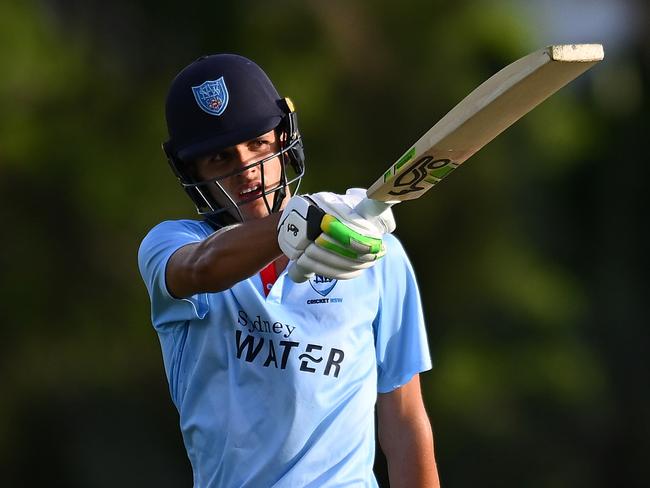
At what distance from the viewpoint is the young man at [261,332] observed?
303cm

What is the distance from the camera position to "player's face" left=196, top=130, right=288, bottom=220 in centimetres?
317

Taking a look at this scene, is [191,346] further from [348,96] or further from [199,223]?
[348,96]

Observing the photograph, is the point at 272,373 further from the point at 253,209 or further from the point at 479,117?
the point at 479,117

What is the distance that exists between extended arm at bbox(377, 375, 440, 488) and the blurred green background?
18.8 feet

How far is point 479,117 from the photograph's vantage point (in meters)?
2.46

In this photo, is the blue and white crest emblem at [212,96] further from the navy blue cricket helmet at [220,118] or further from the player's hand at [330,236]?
the player's hand at [330,236]

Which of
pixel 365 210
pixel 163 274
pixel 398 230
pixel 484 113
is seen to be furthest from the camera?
pixel 398 230

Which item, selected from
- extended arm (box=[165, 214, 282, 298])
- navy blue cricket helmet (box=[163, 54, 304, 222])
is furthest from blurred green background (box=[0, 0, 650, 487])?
extended arm (box=[165, 214, 282, 298])

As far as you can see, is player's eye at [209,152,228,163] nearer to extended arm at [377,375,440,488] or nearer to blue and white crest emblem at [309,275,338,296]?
blue and white crest emblem at [309,275,338,296]

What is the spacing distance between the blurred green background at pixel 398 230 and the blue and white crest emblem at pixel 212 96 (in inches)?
224

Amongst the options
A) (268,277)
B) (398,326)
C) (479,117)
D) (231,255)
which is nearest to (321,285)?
(268,277)

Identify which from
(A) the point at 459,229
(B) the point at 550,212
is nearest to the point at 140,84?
(A) the point at 459,229

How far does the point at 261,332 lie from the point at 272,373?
95mm

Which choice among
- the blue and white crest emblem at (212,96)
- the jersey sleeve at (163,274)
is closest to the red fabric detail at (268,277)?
the jersey sleeve at (163,274)
